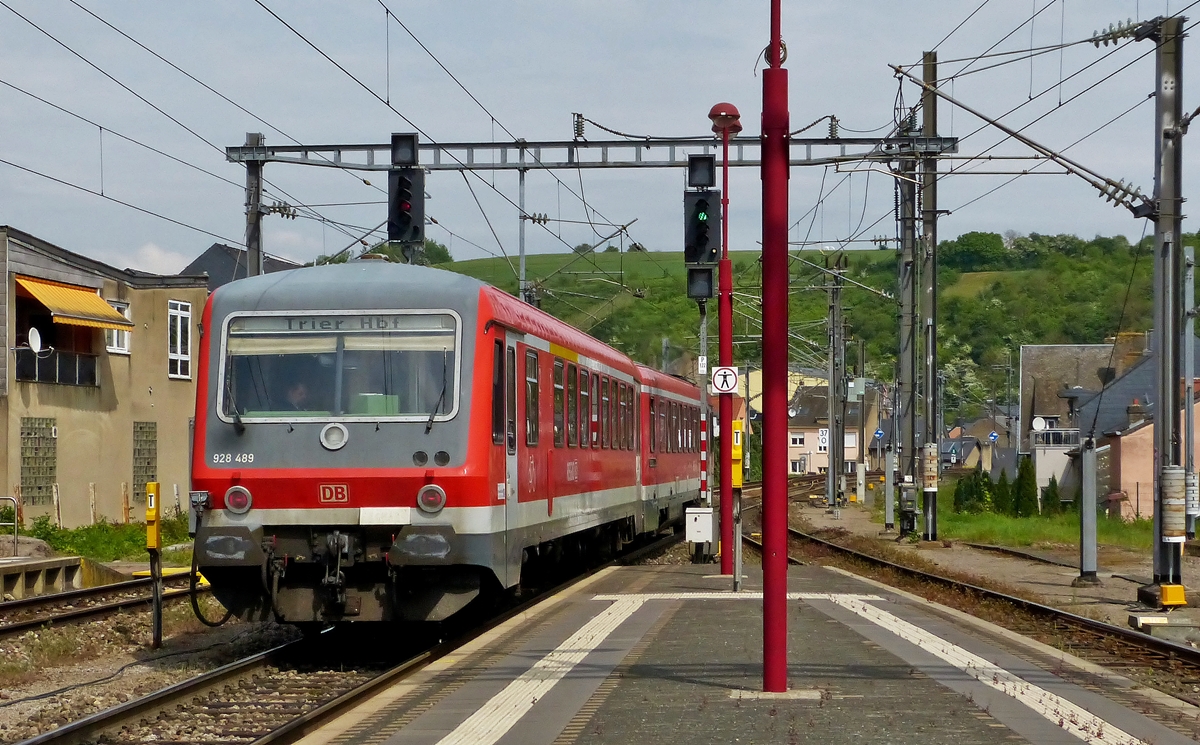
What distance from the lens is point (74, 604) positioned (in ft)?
60.7

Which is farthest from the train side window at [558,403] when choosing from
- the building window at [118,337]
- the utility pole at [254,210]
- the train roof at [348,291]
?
the building window at [118,337]

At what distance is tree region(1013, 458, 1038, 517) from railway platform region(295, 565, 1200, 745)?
32546 mm

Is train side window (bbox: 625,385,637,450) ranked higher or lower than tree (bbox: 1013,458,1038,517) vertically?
higher

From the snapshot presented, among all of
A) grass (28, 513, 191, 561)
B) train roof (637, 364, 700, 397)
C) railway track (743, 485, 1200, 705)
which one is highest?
train roof (637, 364, 700, 397)

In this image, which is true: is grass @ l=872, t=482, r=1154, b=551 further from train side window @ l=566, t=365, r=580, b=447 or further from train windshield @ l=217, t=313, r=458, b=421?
train windshield @ l=217, t=313, r=458, b=421

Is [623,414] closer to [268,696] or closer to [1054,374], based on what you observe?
[268,696]

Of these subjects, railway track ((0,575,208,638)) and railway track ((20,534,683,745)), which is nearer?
railway track ((20,534,683,745))

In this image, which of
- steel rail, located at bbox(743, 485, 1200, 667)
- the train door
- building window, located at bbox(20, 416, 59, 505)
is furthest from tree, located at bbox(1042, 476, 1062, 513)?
the train door

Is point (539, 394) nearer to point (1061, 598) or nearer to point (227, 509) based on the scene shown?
point (227, 509)

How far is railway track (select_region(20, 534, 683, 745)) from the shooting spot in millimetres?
8836

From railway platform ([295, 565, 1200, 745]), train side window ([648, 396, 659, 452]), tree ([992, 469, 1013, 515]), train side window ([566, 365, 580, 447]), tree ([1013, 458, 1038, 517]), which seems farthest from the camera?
tree ([992, 469, 1013, 515])

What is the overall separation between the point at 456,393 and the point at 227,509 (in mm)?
2052

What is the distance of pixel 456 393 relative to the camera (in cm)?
1204

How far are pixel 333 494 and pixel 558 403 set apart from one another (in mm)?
4563
